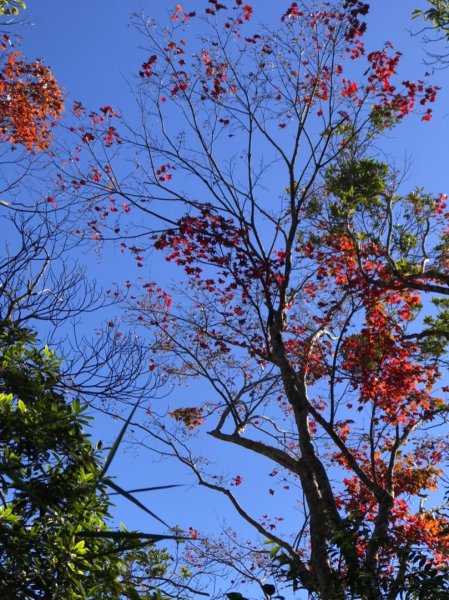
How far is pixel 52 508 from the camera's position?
4395 mm

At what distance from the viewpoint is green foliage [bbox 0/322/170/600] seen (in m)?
4.11

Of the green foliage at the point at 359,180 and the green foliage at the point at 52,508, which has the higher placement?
the green foliage at the point at 359,180

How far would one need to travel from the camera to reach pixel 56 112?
1116cm

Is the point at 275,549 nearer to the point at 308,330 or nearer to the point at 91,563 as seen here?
the point at 91,563

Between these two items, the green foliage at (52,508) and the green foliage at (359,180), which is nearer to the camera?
the green foliage at (52,508)

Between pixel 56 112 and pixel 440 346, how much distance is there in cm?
788

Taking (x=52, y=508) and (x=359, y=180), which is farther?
(x=359, y=180)

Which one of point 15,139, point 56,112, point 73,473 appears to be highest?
point 56,112

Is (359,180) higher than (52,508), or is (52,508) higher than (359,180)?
(359,180)

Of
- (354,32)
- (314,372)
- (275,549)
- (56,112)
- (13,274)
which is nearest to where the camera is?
(275,549)

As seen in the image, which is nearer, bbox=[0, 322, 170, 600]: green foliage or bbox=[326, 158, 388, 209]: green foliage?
bbox=[0, 322, 170, 600]: green foliage

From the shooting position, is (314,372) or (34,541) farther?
(314,372)

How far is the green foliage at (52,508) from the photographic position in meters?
4.11

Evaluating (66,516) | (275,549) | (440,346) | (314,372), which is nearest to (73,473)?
(66,516)
